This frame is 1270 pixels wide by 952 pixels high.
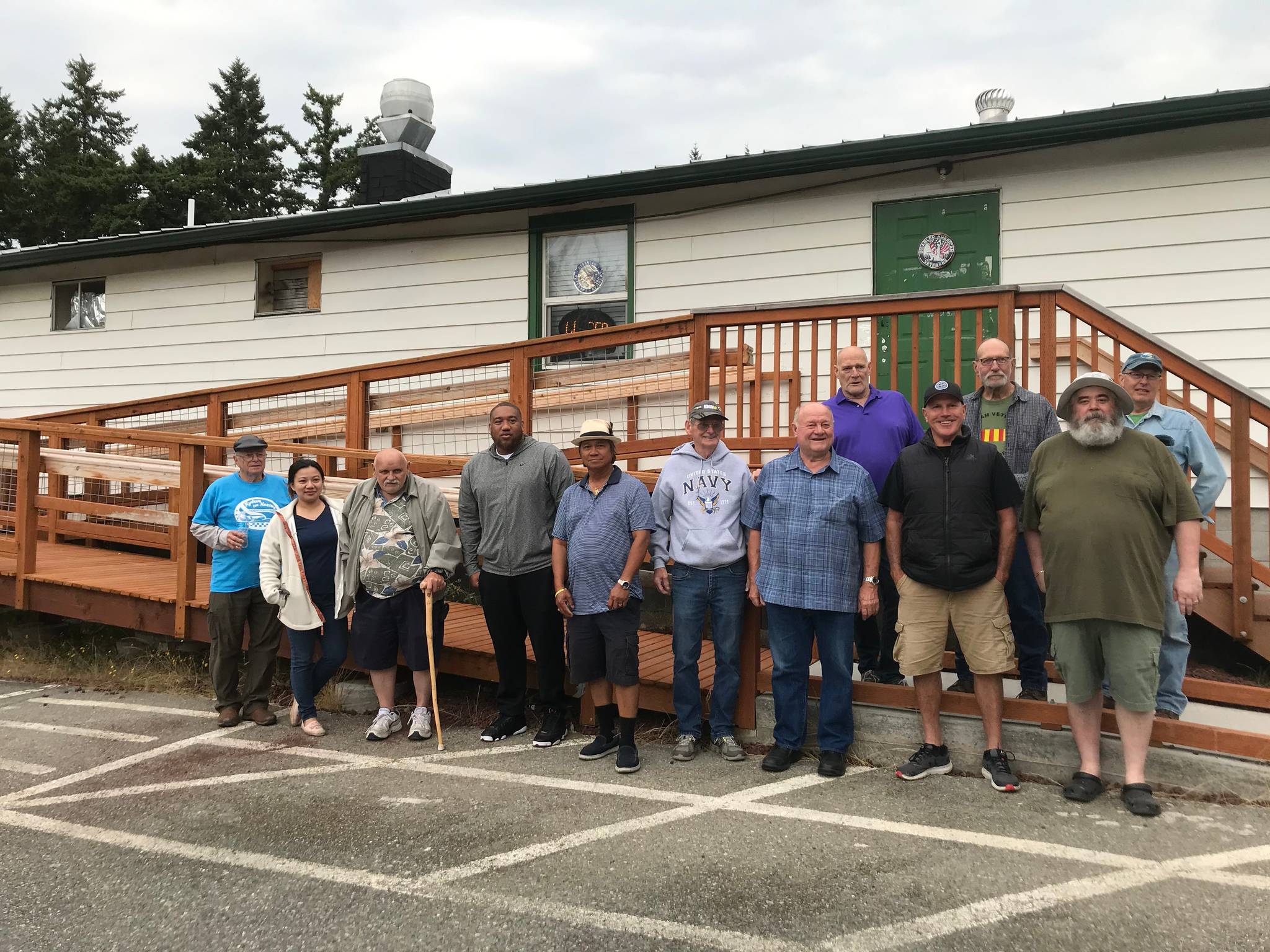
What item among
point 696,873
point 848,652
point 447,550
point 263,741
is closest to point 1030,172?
point 848,652

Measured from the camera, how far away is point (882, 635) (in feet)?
14.0

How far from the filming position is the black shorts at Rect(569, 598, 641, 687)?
4.05 meters

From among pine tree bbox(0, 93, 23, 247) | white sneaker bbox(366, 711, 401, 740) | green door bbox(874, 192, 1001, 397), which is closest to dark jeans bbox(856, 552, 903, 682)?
white sneaker bbox(366, 711, 401, 740)

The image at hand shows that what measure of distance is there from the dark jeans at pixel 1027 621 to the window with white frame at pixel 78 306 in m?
11.1

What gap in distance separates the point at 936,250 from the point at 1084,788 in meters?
4.74

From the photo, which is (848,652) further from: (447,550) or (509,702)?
(447,550)

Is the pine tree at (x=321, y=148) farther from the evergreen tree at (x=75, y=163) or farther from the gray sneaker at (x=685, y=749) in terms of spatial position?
the gray sneaker at (x=685, y=749)

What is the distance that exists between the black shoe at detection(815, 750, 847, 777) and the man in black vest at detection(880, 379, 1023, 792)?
0.24 metres

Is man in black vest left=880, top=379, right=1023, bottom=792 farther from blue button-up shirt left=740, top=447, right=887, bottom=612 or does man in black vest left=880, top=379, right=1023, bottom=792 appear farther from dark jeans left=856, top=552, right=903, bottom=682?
dark jeans left=856, top=552, right=903, bottom=682

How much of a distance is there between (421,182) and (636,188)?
3845 mm

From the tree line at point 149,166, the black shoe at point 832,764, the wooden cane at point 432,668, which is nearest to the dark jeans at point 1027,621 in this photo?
the black shoe at point 832,764

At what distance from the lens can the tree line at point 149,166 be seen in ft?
95.8

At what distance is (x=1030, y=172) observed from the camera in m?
6.67

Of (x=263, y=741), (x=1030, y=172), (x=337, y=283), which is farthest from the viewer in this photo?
(x=337, y=283)
